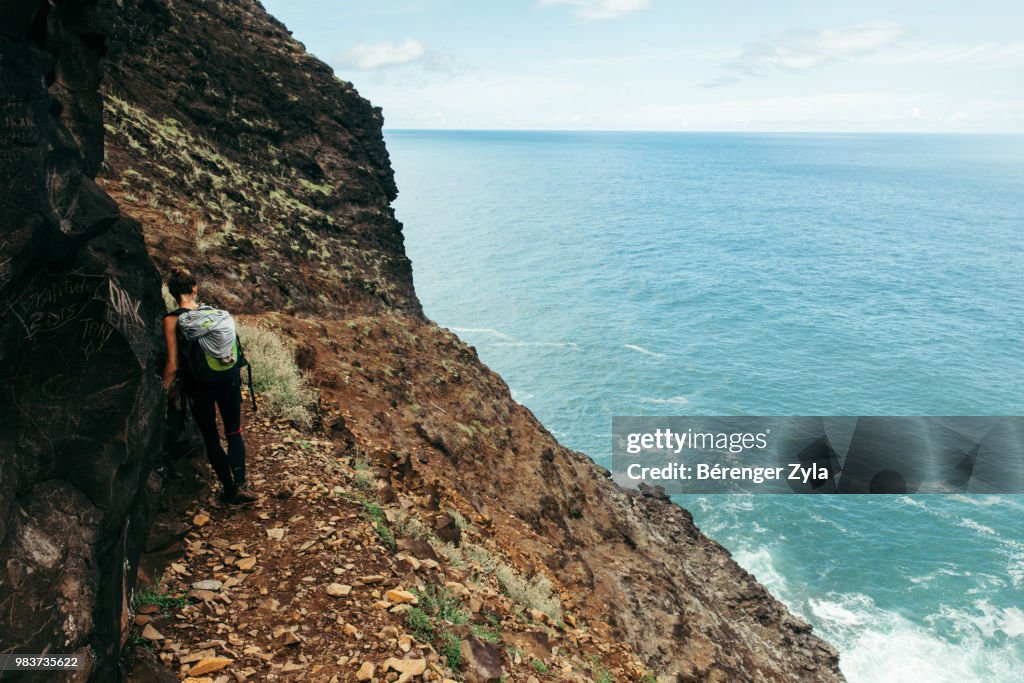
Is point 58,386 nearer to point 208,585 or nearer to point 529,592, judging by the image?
point 208,585

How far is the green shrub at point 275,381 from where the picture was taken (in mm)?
10891

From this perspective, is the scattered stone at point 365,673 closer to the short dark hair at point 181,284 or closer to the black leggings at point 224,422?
the black leggings at point 224,422

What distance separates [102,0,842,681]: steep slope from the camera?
16.0 m

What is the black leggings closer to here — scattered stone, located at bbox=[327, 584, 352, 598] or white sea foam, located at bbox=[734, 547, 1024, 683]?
scattered stone, located at bbox=[327, 584, 352, 598]

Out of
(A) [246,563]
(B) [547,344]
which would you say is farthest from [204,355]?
(B) [547,344]

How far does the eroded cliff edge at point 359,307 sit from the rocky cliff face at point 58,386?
6.74m

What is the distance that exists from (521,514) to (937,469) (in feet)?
138

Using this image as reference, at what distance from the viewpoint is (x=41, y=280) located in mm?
4965

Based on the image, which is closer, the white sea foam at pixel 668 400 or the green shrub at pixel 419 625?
the green shrub at pixel 419 625

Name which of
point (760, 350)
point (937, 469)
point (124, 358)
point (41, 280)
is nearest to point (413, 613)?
point (124, 358)

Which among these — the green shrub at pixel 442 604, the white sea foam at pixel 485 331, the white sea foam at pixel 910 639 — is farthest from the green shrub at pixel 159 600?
the white sea foam at pixel 485 331

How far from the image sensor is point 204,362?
7.12 m

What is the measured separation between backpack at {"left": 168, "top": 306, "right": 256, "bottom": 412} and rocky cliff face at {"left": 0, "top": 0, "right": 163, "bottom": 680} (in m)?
1.04

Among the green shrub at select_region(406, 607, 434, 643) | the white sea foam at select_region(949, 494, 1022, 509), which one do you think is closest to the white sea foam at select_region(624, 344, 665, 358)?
the white sea foam at select_region(949, 494, 1022, 509)
